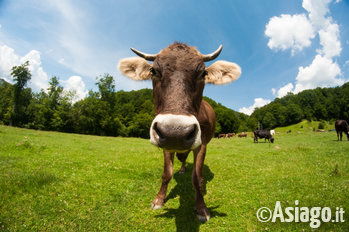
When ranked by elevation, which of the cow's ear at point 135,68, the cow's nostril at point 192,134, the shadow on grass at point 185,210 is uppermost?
the cow's ear at point 135,68

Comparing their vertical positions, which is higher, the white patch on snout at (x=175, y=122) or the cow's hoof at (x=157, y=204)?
the white patch on snout at (x=175, y=122)

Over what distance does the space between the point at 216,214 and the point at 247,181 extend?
7.85ft

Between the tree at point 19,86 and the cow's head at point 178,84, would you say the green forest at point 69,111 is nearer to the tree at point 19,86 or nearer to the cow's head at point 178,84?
the tree at point 19,86

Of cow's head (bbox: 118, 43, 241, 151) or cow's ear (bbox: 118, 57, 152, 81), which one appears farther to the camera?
cow's ear (bbox: 118, 57, 152, 81)

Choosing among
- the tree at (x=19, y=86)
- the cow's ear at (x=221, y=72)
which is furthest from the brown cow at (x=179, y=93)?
the tree at (x=19, y=86)

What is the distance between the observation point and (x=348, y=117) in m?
82.0

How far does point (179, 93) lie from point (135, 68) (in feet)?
8.44

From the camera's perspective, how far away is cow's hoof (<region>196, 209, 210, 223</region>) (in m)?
3.36

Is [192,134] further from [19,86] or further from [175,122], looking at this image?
[19,86]

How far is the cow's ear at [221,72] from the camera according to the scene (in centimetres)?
442

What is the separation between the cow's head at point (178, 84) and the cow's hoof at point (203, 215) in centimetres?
215

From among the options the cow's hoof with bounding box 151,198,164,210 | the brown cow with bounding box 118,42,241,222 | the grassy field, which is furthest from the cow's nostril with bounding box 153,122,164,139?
the cow's hoof with bounding box 151,198,164,210

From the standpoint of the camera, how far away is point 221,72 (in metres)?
4.47

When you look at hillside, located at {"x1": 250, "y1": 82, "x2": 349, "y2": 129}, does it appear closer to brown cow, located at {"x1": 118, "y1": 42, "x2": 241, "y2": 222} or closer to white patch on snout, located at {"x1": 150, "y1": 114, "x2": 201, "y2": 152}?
brown cow, located at {"x1": 118, "y1": 42, "x2": 241, "y2": 222}
